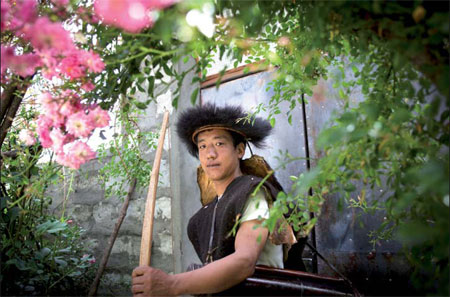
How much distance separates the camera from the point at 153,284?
149 cm

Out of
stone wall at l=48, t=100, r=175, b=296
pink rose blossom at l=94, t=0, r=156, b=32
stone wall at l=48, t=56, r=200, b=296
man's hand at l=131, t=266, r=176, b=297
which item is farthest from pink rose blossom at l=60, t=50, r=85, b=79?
stone wall at l=48, t=100, r=175, b=296

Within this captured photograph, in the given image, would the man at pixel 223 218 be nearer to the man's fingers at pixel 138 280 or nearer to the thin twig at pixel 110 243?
the man's fingers at pixel 138 280

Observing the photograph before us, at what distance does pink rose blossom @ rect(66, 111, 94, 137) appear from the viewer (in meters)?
1.04

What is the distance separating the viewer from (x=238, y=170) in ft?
6.86

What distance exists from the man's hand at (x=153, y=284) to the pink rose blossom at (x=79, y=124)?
0.71 metres

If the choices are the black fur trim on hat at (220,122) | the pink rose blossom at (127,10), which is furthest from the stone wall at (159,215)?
the pink rose blossom at (127,10)

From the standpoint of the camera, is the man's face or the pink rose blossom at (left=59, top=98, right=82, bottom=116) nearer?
the pink rose blossom at (left=59, top=98, right=82, bottom=116)

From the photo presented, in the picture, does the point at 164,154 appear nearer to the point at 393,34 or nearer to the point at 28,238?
the point at 28,238

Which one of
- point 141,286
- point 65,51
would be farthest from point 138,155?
point 65,51

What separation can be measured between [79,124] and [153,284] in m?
0.75

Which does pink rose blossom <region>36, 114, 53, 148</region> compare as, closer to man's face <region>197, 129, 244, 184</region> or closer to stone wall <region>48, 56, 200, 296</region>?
man's face <region>197, 129, 244, 184</region>

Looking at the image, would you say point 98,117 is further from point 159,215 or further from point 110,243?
point 159,215

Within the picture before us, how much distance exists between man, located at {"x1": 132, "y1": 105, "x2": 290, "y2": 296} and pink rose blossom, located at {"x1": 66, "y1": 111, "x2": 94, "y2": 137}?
0.57 m

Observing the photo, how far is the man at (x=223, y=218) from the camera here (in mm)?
1494
